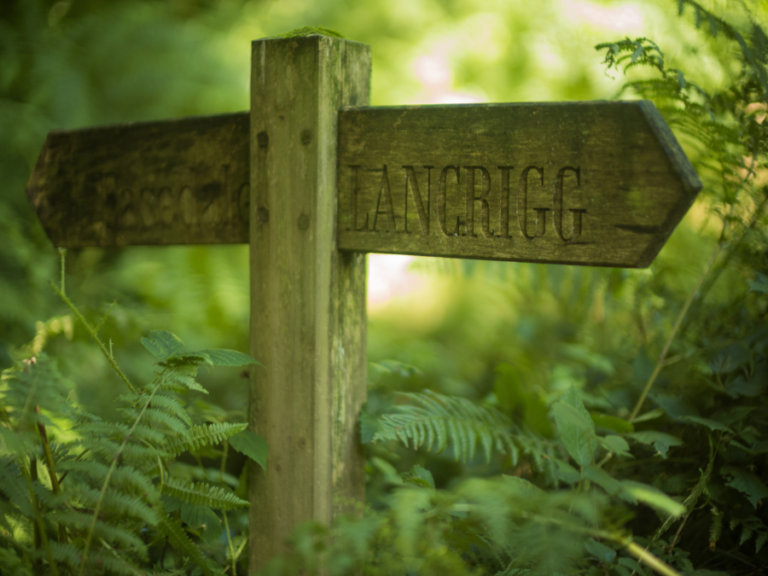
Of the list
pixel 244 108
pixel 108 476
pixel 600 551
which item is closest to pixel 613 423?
pixel 600 551

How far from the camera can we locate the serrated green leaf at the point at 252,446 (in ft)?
3.84

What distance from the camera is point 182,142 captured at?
1370mm

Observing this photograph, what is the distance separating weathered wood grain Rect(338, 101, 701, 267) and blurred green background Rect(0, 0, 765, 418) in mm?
1173

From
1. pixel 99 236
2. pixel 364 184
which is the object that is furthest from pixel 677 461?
pixel 99 236

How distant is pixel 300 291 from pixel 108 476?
452 millimetres

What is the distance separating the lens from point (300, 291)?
1.18 meters

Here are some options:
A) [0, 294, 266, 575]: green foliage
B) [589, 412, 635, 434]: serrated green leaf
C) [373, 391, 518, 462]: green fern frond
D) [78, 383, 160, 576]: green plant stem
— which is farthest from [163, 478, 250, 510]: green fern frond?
[589, 412, 635, 434]: serrated green leaf

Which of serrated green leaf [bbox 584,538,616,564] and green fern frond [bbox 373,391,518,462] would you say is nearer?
serrated green leaf [bbox 584,538,616,564]

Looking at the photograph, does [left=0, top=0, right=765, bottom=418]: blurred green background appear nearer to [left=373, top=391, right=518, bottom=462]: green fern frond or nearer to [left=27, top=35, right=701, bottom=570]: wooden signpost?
[left=373, top=391, right=518, bottom=462]: green fern frond

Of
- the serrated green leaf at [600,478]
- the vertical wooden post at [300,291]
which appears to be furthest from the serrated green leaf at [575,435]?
the vertical wooden post at [300,291]

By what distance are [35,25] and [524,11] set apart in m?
2.95

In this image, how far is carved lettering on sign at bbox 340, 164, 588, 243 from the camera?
1.02 metres

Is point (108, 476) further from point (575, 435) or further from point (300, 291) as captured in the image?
point (575, 435)

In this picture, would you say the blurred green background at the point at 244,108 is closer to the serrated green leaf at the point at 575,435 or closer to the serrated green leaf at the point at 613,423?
the serrated green leaf at the point at 613,423
